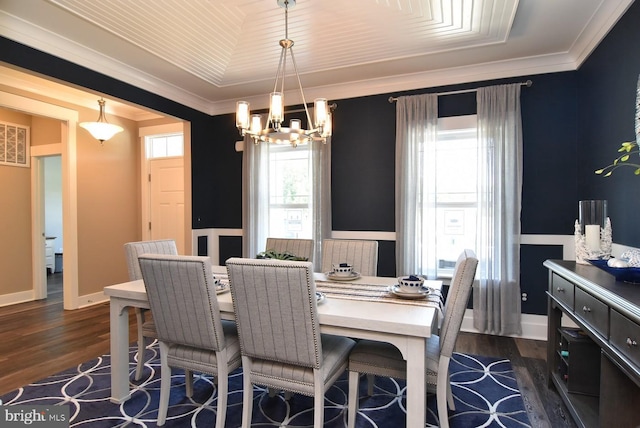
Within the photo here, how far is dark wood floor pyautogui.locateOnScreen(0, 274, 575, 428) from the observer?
7.64ft

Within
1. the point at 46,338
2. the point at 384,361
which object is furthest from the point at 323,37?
the point at 46,338

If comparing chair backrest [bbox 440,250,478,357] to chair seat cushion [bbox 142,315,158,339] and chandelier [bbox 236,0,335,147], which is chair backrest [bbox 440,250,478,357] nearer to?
chandelier [bbox 236,0,335,147]

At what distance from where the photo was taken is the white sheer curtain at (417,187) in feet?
12.0

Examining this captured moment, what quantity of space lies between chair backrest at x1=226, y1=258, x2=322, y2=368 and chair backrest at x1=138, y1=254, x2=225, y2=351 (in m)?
0.19

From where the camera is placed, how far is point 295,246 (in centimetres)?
319

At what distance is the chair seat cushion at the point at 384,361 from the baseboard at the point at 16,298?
5144 mm

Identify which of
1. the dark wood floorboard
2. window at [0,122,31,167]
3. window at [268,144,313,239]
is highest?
window at [0,122,31,167]

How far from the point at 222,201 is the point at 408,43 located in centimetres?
307

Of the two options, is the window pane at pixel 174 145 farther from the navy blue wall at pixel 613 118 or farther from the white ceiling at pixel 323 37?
the navy blue wall at pixel 613 118

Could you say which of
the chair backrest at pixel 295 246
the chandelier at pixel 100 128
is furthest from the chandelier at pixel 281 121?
the chandelier at pixel 100 128

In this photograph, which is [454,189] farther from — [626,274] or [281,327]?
[281,327]

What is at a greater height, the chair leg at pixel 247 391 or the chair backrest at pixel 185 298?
the chair backrest at pixel 185 298

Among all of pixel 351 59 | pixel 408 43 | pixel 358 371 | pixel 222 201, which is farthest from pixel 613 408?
pixel 222 201

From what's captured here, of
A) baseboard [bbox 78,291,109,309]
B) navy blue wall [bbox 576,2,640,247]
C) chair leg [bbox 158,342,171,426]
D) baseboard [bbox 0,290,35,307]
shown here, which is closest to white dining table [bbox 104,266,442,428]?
chair leg [bbox 158,342,171,426]
